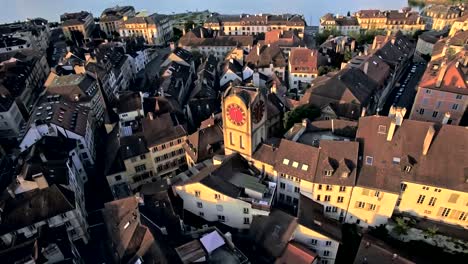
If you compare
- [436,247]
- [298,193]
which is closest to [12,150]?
[298,193]

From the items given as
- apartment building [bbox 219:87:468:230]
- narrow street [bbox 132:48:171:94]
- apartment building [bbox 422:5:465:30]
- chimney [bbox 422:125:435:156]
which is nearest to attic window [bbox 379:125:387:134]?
apartment building [bbox 219:87:468:230]

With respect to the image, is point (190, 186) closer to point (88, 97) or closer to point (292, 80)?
point (88, 97)

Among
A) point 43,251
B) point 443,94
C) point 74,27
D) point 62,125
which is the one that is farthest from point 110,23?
point 443,94

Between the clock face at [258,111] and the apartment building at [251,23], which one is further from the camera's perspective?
the apartment building at [251,23]

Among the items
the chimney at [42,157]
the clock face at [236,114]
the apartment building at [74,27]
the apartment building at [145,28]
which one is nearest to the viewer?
the clock face at [236,114]

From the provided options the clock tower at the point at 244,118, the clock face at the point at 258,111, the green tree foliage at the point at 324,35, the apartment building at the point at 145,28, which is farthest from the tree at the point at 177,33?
the clock face at the point at 258,111

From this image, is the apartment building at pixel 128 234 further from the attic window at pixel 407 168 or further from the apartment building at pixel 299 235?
the attic window at pixel 407 168
